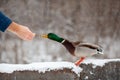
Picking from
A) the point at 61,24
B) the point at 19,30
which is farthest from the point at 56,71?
the point at 61,24

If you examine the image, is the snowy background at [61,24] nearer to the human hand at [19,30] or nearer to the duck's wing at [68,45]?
the duck's wing at [68,45]

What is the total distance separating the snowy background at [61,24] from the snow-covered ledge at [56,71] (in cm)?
Result: 171

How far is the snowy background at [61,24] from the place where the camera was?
373 cm

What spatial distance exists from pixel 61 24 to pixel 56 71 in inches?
76.1

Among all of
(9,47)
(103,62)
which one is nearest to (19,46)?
(9,47)

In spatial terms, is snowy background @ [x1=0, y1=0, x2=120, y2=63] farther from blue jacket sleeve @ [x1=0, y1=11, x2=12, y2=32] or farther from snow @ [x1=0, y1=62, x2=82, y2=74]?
blue jacket sleeve @ [x1=0, y1=11, x2=12, y2=32]

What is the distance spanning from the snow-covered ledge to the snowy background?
5.60 feet

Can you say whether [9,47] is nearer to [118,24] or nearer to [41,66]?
[118,24]

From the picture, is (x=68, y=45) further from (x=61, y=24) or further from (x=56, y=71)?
(x=61, y=24)

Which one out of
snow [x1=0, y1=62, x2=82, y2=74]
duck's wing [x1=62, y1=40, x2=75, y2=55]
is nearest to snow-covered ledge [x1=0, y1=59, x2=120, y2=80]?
snow [x1=0, y1=62, x2=82, y2=74]

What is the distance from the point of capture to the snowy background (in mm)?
3730

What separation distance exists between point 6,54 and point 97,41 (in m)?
0.89

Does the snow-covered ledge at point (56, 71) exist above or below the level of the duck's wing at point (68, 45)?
below

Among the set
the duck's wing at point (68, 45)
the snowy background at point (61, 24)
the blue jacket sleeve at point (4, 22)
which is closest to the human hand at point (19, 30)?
the blue jacket sleeve at point (4, 22)
